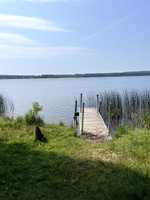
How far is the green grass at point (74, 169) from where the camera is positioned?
4.00 meters

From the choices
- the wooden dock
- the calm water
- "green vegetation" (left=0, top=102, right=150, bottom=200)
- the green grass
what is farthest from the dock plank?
the calm water

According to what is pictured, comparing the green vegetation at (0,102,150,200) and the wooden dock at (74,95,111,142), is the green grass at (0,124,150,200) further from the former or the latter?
the wooden dock at (74,95,111,142)

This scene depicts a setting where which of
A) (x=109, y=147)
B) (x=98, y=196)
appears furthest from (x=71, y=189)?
(x=109, y=147)

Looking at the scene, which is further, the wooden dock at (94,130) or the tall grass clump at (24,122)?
the tall grass clump at (24,122)

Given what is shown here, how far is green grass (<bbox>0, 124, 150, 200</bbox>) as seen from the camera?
13.1ft

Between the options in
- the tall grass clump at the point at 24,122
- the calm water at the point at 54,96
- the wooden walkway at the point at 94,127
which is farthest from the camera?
the calm water at the point at 54,96

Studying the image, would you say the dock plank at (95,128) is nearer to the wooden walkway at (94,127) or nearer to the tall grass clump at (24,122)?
the wooden walkway at (94,127)

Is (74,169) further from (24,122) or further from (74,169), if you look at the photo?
(24,122)

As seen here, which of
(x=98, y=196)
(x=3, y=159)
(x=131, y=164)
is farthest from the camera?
(x=3, y=159)

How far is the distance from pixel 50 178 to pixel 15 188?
85 centimetres

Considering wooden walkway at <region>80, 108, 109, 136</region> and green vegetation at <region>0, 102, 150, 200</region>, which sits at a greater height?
green vegetation at <region>0, 102, 150, 200</region>

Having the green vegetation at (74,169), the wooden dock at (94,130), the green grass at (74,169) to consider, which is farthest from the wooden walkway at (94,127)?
the green grass at (74,169)

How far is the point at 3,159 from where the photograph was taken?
18.8ft

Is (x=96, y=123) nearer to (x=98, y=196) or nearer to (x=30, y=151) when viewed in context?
(x=30, y=151)
